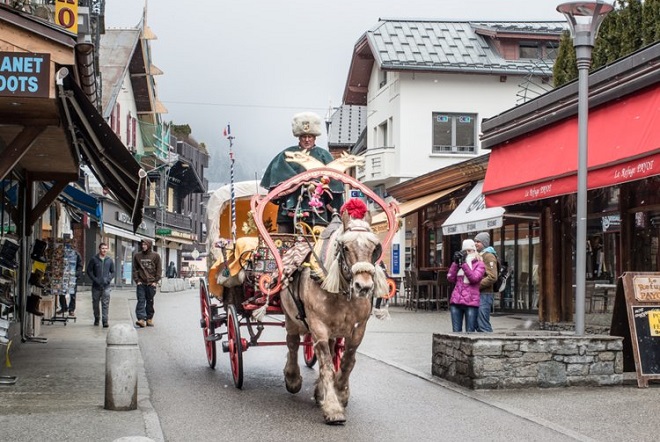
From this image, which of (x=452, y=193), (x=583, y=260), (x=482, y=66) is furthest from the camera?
(x=482, y=66)

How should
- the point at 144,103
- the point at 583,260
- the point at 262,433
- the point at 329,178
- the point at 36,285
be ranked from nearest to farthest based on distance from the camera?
the point at 262,433 → the point at 329,178 → the point at 583,260 → the point at 36,285 → the point at 144,103

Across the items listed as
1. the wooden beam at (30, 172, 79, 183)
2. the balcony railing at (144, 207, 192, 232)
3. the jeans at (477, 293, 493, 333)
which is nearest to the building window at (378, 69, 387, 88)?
the balcony railing at (144, 207, 192, 232)

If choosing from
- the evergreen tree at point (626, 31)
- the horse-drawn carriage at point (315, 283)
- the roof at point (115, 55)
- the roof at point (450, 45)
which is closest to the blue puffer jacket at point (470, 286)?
the horse-drawn carriage at point (315, 283)

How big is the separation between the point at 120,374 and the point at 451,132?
3376 centimetres

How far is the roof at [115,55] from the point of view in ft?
146

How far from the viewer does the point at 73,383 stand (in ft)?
37.1

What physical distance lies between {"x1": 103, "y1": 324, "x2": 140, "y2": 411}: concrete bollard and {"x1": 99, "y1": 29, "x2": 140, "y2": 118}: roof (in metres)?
34.7

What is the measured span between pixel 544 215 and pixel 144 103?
3920 cm

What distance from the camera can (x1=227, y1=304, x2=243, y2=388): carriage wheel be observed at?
10.9m

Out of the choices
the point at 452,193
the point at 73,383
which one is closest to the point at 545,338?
the point at 73,383

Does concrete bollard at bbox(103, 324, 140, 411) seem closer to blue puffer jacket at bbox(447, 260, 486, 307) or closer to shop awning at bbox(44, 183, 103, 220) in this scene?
blue puffer jacket at bbox(447, 260, 486, 307)

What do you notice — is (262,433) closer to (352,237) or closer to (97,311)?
(352,237)

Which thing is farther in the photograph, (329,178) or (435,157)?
(435,157)

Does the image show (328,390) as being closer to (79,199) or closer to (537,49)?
(79,199)
